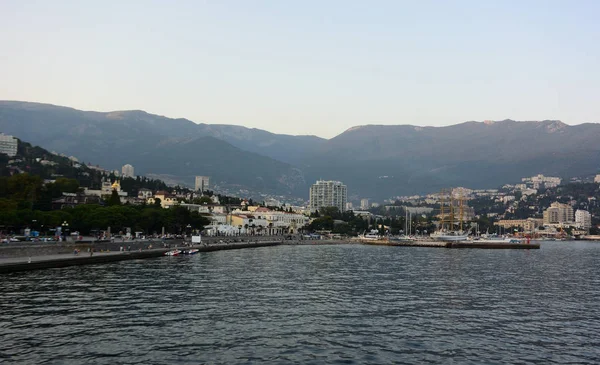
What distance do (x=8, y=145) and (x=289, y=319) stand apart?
192664 mm

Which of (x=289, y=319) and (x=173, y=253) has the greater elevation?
(x=173, y=253)

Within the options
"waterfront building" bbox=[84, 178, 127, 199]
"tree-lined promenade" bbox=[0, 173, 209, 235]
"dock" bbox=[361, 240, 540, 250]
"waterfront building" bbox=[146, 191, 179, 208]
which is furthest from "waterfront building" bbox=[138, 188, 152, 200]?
"dock" bbox=[361, 240, 540, 250]

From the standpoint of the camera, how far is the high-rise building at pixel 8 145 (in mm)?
187875

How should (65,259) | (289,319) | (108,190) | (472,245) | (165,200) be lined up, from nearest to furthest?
(289,319)
(65,259)
(472,245)
(165,200)
(108,190)

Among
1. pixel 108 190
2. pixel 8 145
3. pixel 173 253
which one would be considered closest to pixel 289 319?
pixel 173 253

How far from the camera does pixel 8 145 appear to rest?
634 ft

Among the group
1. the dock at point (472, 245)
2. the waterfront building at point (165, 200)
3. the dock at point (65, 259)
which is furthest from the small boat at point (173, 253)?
the waterfront building at point (165, 200)

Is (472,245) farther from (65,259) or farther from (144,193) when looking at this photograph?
(65,259)

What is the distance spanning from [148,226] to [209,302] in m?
71.8

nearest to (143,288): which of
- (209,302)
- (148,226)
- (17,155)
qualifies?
(209,302)

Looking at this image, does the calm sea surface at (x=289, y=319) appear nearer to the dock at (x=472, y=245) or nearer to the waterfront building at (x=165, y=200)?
the dock at (x=472, y=245)

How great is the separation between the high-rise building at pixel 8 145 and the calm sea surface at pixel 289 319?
6253 inches

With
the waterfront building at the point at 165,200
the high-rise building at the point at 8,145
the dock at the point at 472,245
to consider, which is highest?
the high-rise building at the point at 8,145

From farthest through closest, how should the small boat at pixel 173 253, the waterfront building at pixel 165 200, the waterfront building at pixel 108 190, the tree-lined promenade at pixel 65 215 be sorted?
the waterfront building at pixel 165 200 → the waterfront building at pixel 108 190 → the tree-lined promenade at pixel 65 215 → the small boat at pixel 173 253
